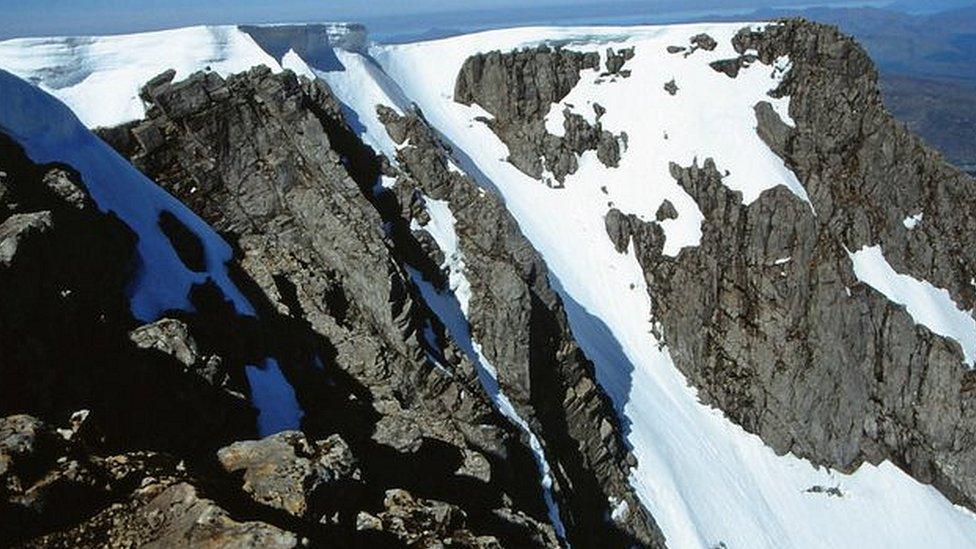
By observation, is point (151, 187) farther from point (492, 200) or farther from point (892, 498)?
point (892, 498)

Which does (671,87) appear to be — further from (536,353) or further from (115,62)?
(115,62)

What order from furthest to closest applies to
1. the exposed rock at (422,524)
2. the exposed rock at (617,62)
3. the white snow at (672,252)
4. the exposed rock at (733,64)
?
the exposed rock at (617,62) < the exposed rock at (733,64) < the white snow at (672,252) < the exposed rock at (422,524)

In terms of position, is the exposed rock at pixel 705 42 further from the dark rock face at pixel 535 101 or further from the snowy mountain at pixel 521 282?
the dark rock face at pixel 535 101

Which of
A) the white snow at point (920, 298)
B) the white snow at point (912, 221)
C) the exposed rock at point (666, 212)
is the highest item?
the exposed rock at point (666, 212)

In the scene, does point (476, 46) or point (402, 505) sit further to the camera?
point (476, 46)

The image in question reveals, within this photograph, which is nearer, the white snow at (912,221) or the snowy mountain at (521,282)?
the snowy mountain at (521,282)

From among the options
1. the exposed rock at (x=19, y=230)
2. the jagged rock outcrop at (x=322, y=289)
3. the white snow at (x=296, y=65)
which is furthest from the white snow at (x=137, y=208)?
the white snow at (x=296, y=65)

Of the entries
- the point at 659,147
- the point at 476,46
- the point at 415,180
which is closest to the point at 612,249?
the point at 659,147

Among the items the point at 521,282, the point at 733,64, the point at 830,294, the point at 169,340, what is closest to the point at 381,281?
the point at 521,282
